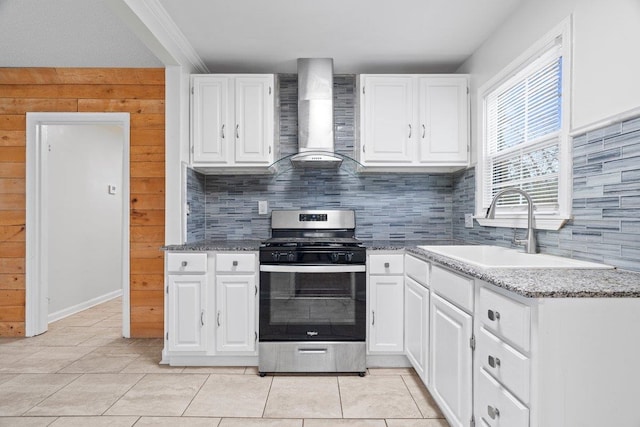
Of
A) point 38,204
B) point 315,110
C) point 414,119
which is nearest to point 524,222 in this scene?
point 414,119

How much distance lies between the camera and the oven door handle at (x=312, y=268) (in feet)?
8.22

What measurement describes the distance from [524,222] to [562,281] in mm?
957

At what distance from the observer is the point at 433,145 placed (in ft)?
9.47

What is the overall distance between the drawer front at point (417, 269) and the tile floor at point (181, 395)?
0.69m

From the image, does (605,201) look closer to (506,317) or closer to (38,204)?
(506,317)

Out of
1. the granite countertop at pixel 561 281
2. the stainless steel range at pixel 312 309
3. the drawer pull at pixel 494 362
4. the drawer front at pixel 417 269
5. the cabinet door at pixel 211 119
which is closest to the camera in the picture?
the granite countertop at pixel 561 281

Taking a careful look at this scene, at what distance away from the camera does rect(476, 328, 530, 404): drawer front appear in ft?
3.76

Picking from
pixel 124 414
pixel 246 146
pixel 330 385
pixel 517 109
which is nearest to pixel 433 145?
pixel 517 109

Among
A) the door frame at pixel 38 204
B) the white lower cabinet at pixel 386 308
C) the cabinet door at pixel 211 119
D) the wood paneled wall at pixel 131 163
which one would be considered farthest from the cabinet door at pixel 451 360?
the door frame at pixel 38 204

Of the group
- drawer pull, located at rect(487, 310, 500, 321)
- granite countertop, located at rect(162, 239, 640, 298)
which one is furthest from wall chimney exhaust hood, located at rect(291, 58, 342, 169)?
drawer pull, located at rect(487, 310, 500, 321)

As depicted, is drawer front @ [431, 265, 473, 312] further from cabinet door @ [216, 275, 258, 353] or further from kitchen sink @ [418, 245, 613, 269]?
cabinet door @ [216, 275, 258, 353]

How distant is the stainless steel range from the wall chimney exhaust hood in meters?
0.80

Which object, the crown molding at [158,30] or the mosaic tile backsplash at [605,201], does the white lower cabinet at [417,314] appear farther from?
the crown molding at [158,30]

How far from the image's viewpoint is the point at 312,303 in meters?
2.50
